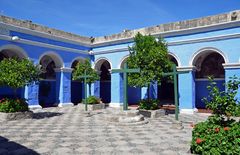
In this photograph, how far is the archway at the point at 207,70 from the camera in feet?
53.7

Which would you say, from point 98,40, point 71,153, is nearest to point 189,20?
point 98,40

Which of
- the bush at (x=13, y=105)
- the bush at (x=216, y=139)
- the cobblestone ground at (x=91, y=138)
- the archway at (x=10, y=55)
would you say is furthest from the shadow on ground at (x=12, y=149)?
the archway at (x=10, y=55)

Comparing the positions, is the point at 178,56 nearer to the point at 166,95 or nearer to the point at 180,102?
the point at 180,102

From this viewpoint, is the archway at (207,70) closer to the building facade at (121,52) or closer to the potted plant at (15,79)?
the building facade at (121,52)

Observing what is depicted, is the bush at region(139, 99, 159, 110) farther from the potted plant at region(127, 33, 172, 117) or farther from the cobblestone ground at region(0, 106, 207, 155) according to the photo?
the cobblestone ground at region(0, 106, 207, 155)

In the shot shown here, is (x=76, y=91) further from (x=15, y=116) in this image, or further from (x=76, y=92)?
(x=15, y=116)

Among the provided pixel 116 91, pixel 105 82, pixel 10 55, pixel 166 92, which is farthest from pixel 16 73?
pixel 166 92

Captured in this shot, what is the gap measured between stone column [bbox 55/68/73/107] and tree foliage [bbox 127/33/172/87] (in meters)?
6.65

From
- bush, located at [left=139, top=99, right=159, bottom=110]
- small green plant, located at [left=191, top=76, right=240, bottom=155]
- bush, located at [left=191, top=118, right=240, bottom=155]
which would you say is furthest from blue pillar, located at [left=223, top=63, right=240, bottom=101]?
bush, located at [left=191, top=118, right=240, bottom=155]

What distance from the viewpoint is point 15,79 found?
1136 cm

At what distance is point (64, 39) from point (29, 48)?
3.01 m

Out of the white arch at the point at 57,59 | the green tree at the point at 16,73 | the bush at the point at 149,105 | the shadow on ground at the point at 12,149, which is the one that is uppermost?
the white arch at the point at 57,59

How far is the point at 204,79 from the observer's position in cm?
1736

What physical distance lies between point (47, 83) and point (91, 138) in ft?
42.1
